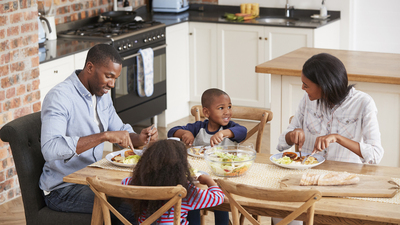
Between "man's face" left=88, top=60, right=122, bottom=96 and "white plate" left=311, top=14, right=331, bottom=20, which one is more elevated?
"white plate" left=311, top=14, right=331, bottom=20

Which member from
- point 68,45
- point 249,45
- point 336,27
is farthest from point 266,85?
point 68,45

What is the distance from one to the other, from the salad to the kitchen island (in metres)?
1.08

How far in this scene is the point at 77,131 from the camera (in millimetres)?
2389

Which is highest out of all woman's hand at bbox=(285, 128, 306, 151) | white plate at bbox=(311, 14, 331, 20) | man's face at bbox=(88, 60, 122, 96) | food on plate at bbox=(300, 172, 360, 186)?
white plate at bbox=(311, 14, 331, 20)

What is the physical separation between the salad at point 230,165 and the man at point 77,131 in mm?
376

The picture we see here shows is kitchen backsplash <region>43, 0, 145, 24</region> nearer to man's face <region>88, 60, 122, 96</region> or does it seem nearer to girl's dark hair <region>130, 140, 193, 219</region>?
man's face <region>88, 60, 122, 96</region>

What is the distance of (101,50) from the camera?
2.37 metres

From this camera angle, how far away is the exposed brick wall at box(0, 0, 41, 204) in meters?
3.30

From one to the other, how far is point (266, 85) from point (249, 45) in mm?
425

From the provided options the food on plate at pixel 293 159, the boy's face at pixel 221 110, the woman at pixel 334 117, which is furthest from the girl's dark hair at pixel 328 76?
the boy's face at pixel 221 110

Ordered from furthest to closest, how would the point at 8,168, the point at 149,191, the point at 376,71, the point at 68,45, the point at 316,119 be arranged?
the point at 68,45, the point at 8,168, the point at 376,71, the point at 316,119, the point at 149,191

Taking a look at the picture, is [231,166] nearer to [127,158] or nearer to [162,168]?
[162,168]

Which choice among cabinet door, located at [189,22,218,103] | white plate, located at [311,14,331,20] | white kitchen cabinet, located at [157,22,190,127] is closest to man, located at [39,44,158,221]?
white kitchen cabinet, located at [157,22,190,127]

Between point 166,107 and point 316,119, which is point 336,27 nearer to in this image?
point 166,107
